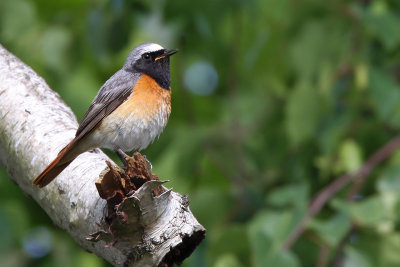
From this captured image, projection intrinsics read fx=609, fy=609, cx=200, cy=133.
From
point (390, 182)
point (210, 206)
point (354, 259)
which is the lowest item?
point (354, 259)

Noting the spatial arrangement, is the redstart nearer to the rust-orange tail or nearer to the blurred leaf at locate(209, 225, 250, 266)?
the rust-orange tail

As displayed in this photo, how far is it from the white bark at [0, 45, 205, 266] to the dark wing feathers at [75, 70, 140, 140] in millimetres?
381

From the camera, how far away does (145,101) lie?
4.93 metres

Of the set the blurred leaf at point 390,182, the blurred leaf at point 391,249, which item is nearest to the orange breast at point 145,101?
the blurred leaf at point 390,182

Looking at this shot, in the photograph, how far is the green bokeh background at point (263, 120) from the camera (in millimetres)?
5039

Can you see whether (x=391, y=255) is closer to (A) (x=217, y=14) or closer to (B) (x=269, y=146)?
(B) (x=269, y=146)

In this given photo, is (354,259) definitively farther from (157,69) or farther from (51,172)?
(51,172)

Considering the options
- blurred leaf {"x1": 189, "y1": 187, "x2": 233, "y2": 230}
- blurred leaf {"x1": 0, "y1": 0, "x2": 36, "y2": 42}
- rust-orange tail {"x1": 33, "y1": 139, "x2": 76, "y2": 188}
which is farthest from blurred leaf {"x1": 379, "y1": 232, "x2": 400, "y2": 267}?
blurred leaf {"x1": 0, "y1": 0, "x2": 36, "y2": 42}

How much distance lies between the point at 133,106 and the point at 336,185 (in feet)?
6.27

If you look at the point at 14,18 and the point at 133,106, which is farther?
the point at 14,18

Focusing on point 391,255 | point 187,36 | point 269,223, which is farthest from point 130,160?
point 187,36

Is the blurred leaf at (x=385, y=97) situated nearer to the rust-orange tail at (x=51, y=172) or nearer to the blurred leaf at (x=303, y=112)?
the blurred leaf at (x=303, y=112)

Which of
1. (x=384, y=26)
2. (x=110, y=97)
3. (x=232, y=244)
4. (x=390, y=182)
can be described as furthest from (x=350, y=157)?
(x=110, y=97)

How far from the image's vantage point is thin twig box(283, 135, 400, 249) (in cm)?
485
